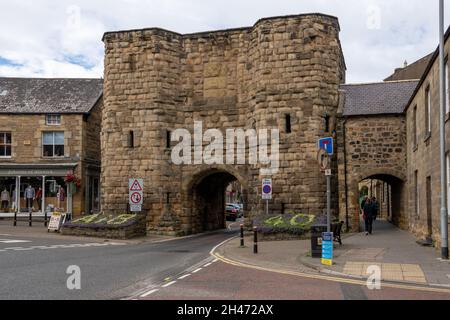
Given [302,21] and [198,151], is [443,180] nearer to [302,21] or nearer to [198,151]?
[302,21]

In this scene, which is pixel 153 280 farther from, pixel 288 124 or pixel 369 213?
pixel 288 124

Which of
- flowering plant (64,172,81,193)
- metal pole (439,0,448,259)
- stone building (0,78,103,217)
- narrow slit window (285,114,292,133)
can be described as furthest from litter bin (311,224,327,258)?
stone building (0,78,103,217)

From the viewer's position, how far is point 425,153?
60.7ft

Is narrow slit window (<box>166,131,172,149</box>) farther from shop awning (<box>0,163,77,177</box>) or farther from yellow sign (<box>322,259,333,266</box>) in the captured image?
yellow sign (<box>322,259,333,266</box>)

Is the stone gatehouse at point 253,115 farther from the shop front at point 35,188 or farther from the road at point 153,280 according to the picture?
the road at point 153,280

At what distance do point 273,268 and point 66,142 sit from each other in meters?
24.6

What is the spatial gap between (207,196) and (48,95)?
13723 mm

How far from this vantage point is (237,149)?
88.0ft

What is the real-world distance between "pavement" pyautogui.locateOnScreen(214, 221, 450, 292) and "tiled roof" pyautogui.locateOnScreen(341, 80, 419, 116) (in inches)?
261

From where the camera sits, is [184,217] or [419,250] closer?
[419,250]

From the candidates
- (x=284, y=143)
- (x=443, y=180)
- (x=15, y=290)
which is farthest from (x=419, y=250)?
(x=15, y=290)

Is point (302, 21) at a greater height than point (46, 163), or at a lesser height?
greater

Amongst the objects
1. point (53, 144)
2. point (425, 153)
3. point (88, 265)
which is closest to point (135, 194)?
point (88, 265)

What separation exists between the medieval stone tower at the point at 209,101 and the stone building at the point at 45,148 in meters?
7.10
